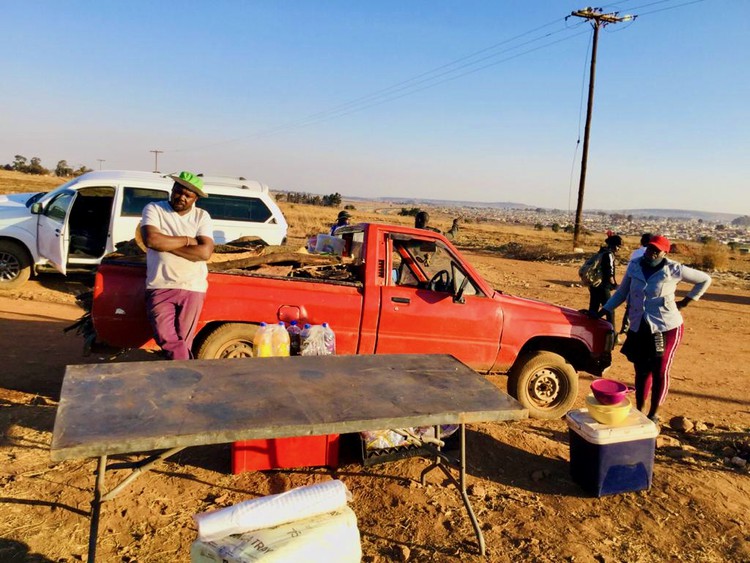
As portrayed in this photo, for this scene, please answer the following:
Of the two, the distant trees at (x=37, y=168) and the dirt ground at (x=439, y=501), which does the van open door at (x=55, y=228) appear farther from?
the distant trees at (x=37, y=168)

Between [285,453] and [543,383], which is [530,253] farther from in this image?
[285,453]

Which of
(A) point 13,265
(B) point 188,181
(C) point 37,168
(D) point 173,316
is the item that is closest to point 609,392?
(D) point 173,316

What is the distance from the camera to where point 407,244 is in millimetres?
5648

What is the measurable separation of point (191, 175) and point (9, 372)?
3.37m

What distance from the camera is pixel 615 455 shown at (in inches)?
161

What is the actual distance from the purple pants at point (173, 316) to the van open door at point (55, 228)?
5748 millimetres

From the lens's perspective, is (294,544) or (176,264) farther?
(176,264)

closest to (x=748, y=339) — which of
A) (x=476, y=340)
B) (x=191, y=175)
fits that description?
(x=476, y=340)

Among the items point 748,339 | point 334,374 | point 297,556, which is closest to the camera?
point 297,556

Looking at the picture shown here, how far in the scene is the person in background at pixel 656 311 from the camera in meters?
5.29

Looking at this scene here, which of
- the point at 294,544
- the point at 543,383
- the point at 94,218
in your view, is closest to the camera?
the point at 294,544

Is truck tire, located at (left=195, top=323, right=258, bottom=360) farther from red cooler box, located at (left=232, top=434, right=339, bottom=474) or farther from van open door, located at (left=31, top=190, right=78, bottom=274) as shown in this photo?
van open door, located at (left=31, top=190, right=78, bottom=274)

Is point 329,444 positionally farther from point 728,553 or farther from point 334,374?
point 728,553

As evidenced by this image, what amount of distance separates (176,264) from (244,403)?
1.94m
